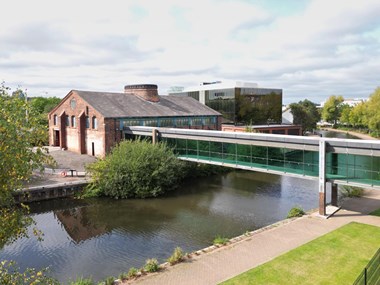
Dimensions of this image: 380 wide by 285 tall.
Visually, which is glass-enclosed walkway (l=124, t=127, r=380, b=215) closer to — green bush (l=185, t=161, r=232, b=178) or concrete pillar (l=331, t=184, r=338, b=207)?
concrete pillar (l=331, t=184, r=338, b=207)

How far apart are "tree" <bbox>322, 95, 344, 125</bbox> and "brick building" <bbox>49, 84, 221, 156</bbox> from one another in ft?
228

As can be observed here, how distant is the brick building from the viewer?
37.1 meters

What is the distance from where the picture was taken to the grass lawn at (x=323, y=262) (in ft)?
42.6

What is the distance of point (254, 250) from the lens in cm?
1595

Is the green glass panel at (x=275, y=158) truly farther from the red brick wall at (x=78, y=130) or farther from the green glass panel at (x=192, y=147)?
the red brick wall at (x=78, y=130)

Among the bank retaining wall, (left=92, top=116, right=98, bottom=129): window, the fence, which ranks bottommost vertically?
the bank retaining wall

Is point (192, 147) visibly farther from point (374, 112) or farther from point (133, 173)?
point (374, 112)

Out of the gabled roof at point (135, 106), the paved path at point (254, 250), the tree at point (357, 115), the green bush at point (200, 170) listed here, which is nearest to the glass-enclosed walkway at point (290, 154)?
the paved path at point (254, 250)

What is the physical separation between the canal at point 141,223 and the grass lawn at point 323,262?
511cm

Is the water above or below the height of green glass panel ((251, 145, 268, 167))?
below

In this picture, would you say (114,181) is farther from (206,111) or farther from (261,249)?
(206,111)

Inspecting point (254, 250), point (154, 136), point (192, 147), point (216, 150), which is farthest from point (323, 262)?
point (154, 136)

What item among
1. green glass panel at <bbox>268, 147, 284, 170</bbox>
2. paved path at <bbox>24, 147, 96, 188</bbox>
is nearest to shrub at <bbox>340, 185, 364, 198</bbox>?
green glass panel at <bbox>268, 147, 284, 170</bbox>

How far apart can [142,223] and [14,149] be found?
55.1ft
